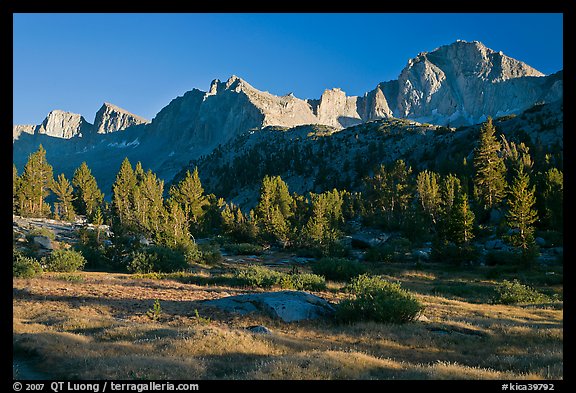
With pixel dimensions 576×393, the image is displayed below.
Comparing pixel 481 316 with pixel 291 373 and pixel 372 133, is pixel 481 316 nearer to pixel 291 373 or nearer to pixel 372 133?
pixel 291 373

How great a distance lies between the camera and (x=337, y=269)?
30.6 m

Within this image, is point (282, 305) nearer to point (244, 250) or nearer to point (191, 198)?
point (244, 250)

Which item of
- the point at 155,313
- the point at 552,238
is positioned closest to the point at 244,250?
the point at 155,313

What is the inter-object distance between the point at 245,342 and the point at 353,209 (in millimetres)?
79340

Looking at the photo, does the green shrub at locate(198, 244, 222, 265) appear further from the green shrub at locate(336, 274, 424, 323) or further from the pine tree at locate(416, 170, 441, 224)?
the pine tree at locate(416, 170, 441, 224)

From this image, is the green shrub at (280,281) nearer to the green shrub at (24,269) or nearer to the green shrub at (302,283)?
the green shrub at (302,283)

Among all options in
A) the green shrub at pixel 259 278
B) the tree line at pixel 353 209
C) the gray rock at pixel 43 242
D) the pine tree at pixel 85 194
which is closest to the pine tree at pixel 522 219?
the tree line at pixel 353 209

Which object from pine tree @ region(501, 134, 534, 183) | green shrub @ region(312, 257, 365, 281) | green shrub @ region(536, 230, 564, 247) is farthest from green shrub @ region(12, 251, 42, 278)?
pine tree @ region(501, 134, 534, 183)

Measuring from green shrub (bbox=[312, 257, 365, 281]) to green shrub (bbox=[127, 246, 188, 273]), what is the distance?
13.1 metres

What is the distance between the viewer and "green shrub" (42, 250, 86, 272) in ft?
95.8

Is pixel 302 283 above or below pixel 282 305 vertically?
below

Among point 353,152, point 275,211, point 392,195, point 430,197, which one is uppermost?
point 353,152

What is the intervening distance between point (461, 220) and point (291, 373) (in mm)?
38406

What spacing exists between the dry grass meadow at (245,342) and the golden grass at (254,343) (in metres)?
0.04
